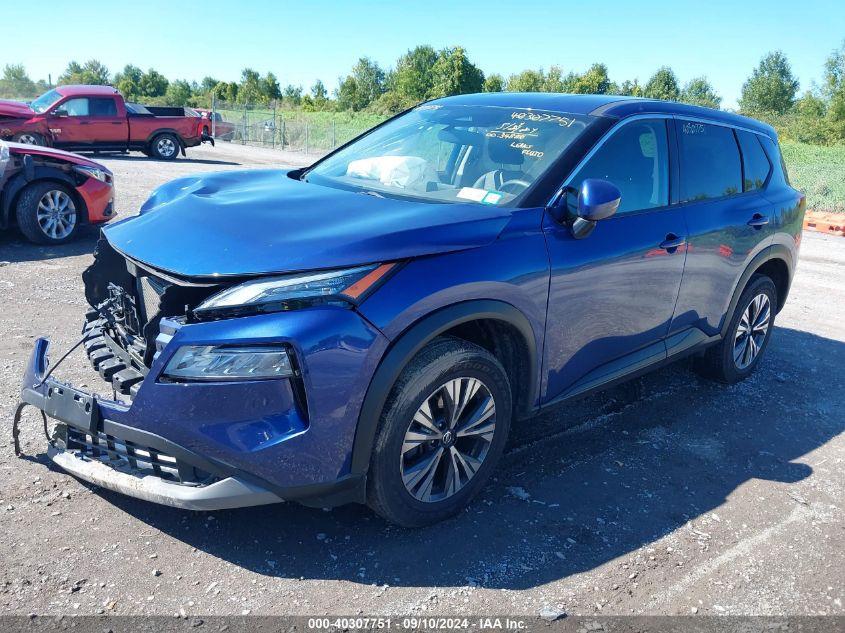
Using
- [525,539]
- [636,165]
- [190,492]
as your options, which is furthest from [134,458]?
[636,165]

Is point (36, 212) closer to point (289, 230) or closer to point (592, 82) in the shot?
point (289, 230)

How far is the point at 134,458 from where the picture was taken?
111 inches

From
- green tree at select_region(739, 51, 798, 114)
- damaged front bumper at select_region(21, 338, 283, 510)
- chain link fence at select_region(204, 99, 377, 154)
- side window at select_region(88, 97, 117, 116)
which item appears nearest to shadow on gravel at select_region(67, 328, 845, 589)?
damaged front bumper at select_region(21, 338, 283, 510)

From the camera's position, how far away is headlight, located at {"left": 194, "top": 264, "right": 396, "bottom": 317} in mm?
2631

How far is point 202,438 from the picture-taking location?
2.61 metres

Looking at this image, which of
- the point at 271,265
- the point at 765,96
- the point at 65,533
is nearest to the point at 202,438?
the point at 271,265

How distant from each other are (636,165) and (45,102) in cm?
1814

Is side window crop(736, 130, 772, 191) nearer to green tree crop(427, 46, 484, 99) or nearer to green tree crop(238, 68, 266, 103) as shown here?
green tree crop(427, 46, 484, 99)

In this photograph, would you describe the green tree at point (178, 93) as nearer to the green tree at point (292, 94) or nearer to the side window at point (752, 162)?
the green tree at point (292, 94)

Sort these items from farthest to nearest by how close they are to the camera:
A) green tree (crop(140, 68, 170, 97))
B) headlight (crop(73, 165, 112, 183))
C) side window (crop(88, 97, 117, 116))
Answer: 1. green tree (crop(140, 68, 170, 97))
2. side window (crop(88, 97, 117, 116))
3. headlight (crop(73, 165, 112, 183))

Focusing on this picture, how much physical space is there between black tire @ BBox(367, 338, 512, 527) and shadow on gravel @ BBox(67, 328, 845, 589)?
0.13 metres

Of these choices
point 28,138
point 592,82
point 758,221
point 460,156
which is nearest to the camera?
point 460,156

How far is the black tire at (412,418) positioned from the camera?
288cm

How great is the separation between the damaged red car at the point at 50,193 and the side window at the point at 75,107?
11.7 metres
